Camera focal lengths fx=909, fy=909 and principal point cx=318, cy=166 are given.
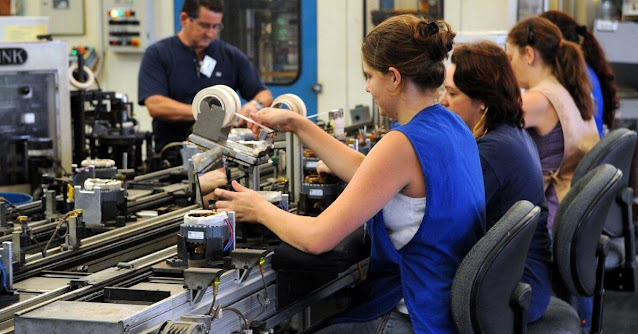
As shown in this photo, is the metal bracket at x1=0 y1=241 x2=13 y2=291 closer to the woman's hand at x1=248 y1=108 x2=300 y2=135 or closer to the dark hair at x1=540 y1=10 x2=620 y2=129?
the woman's hand at x1=248 y1=108 x2=300 y2=135

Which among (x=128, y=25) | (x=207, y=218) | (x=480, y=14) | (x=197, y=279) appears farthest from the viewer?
(x=128, y=25)

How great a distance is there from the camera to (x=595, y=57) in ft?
13.0

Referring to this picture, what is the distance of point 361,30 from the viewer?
505 centimetres

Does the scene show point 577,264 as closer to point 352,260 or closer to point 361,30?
point 352,260

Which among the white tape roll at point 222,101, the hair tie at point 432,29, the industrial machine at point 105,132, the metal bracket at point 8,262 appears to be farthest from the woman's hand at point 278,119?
the industrial machine at point 105,132

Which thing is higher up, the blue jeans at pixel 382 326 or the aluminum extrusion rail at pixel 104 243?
the aluminum extrusion rail at pixel 104 243

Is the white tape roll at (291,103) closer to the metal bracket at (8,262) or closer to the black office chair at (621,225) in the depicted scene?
the black office chair at (621,225)

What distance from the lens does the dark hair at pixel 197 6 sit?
4.01 metres

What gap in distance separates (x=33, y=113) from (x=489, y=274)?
2292 millimetres

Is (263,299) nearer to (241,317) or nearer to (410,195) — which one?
(241,317)

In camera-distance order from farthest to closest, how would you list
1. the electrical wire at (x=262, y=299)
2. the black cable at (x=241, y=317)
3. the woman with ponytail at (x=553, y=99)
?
the woman with ponytail at (x=553, y=99) → the electrical wire at (x=262, y=299) → the black cable at (x=241, y=317)

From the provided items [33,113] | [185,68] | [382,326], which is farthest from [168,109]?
[382,326]

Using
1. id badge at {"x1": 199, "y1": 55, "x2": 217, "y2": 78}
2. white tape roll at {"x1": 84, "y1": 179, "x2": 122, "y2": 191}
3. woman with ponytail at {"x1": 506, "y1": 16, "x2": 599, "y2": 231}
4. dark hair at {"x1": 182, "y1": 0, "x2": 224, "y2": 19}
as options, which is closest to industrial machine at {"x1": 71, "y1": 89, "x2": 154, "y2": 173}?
id badge at {"x1": 199, "y1": 55, "x2": 217, "y2": 78}

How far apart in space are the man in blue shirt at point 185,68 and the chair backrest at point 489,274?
89.5 inches
